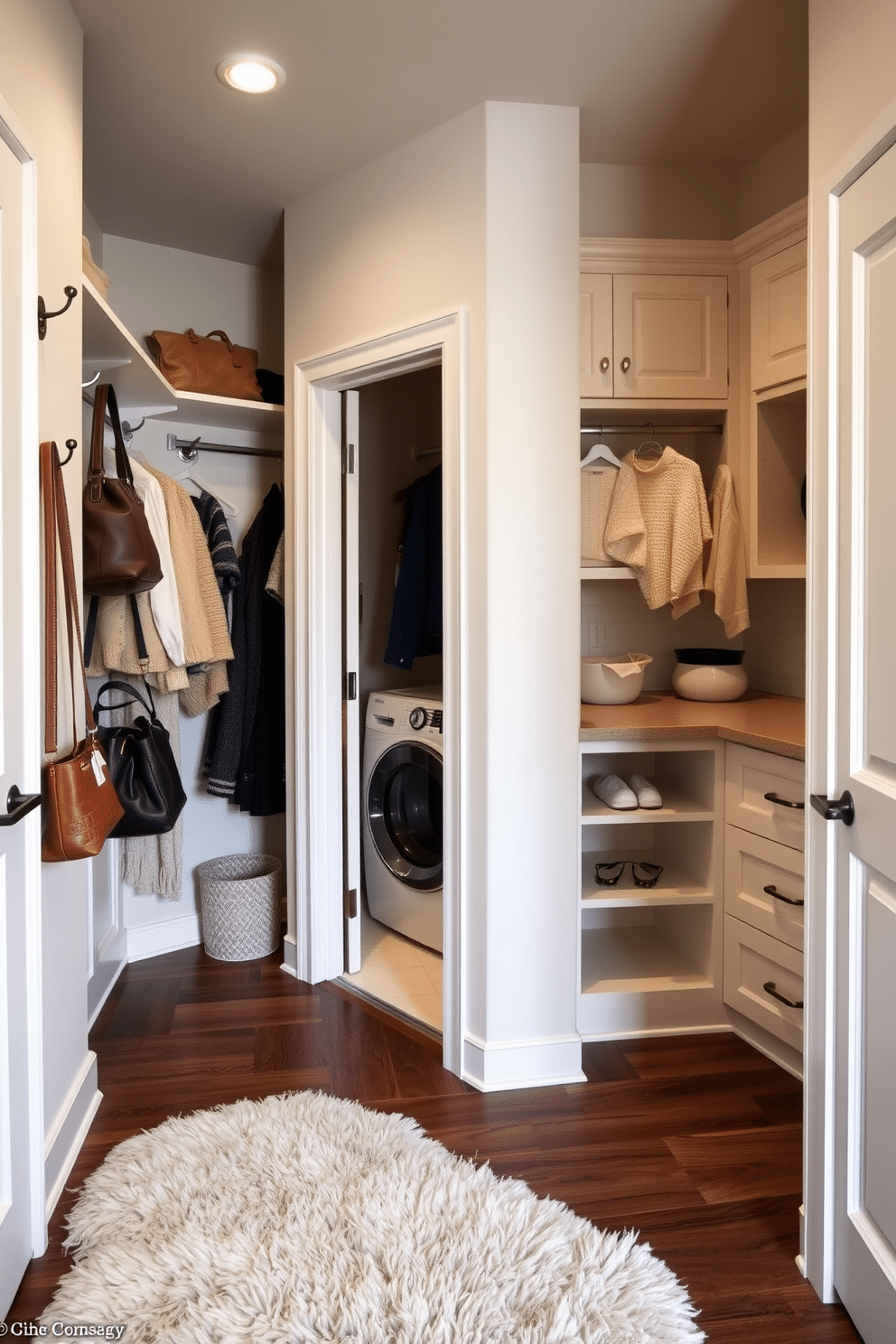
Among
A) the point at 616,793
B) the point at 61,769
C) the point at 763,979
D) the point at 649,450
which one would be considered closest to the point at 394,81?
the point at 649,450

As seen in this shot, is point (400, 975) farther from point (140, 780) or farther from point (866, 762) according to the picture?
point (866, 762)

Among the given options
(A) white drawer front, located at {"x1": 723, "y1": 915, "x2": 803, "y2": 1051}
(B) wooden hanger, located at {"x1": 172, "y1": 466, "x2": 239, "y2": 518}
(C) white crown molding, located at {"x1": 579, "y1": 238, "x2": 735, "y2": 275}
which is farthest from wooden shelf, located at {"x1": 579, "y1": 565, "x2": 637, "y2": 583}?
(B) wooden hanger, located at {"x1": 172, "y1": 466, "x2": 239, "y2": 518}

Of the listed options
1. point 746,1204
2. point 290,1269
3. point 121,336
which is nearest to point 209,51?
point 121,336

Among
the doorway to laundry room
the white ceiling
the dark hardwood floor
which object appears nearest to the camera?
the dark hardwood floor

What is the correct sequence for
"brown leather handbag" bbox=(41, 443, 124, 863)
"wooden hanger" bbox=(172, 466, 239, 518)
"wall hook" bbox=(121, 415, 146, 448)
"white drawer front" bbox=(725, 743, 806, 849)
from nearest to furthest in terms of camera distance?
"brown leather handbag" bbox=(41, 443, 124, 863)
"white drawer front" bbox=(725, 743, 806, 849)
"wall hook" bbox=(121, 415, 146, 448)
"wooden hanger" bbox=(172, 466, 239, 518)

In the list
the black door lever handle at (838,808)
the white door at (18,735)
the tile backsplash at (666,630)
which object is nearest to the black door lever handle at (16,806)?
the white door at (18,735)

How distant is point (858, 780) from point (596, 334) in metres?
1.71

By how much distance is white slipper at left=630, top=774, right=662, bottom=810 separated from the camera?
2.62 meters

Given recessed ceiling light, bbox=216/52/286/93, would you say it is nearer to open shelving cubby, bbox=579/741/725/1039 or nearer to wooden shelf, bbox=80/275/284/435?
wooden shelf, bbox=80/275/284/435

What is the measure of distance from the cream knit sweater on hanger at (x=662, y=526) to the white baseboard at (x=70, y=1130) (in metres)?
1.93

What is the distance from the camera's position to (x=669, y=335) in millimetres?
2781

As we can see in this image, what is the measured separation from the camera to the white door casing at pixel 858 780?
1422mm

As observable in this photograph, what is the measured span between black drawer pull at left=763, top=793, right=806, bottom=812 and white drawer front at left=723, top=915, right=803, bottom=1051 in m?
0.36

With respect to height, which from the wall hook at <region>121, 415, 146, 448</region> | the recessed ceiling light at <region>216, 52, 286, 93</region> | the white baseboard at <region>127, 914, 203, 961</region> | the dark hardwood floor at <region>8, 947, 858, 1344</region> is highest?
the recessed ceiling light at <region>216, 52, 286, 93</region>
